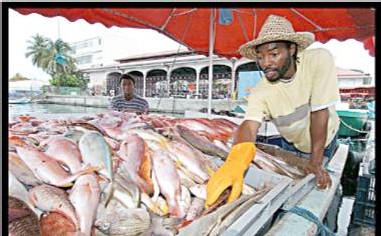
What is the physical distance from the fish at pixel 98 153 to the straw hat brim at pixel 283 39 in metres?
0.65

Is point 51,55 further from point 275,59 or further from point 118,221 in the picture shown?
point 275,59

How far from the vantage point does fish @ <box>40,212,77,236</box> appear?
4.63 ft

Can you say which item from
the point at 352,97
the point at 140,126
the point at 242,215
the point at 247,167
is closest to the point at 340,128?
the point at 352,97

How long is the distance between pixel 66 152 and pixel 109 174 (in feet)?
0.60

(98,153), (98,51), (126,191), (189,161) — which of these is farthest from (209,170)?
(98,51)

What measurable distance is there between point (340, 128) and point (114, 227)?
976mm

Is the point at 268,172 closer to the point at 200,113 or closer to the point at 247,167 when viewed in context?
the point at 247,167

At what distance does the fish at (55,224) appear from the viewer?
1.41m

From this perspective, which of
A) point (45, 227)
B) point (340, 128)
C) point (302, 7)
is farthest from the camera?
point (340, 128)

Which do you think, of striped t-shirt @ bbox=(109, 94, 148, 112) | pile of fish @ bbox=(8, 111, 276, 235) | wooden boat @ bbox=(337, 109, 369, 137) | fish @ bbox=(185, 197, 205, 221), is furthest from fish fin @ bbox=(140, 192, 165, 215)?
wooden boat @ bbox=(337, 109, 369, 137)

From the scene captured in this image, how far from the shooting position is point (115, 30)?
1.61m

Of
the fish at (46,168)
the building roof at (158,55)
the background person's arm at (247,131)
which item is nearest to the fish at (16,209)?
the fish at (46,168)

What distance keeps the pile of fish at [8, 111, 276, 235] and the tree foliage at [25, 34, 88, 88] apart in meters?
0.16

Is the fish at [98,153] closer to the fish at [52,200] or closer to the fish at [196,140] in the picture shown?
the fish at [52,200]
